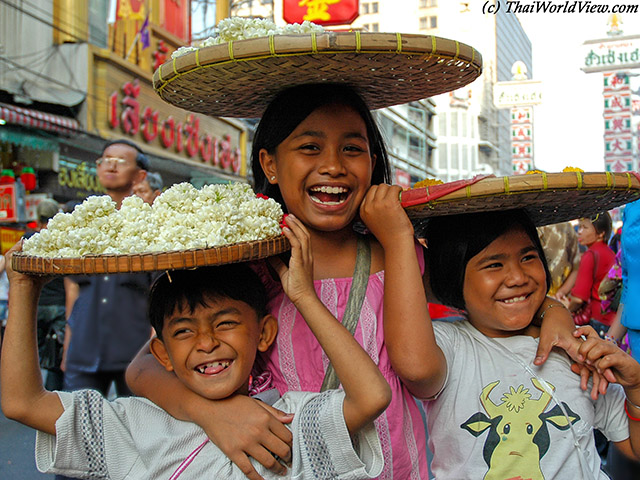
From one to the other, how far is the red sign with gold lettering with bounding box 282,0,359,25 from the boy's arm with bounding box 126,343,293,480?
9.67 metres

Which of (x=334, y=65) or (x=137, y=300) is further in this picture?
(x=137, y=300)

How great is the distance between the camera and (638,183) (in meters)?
1.53

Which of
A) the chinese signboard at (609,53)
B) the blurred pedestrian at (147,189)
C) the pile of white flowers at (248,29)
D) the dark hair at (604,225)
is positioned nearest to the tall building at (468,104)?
the chinese signboard at (609,53)

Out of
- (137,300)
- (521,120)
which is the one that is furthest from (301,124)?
(521,120)

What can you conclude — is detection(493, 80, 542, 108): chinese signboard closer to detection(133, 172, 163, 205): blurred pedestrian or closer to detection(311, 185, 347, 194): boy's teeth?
detection(133, 172, 163, 205): blurred pedestrian

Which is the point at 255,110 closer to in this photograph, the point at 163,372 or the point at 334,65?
the point at 334,65

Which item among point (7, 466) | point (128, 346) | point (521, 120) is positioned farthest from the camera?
point (521, 120)

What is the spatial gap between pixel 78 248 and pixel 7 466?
137 inches

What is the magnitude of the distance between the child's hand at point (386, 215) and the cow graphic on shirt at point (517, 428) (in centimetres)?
60

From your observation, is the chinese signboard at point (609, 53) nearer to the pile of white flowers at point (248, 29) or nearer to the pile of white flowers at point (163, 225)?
the pile of white flowers at point (248, 29)

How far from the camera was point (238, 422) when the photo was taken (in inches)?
58.1

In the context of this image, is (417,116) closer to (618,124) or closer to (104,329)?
(618,124)

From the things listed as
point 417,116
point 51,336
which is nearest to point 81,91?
point 51,336

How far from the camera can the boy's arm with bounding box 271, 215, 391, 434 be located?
1346mm
